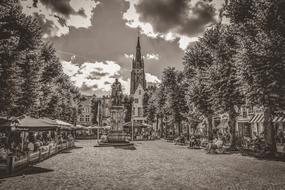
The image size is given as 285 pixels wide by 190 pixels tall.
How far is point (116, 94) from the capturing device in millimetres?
39125

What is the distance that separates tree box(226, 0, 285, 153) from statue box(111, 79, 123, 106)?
2133 cm

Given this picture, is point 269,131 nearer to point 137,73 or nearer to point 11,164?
point 11,164

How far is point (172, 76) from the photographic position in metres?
48.9

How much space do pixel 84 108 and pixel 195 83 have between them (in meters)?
74.1

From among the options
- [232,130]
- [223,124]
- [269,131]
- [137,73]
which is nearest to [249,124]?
[223,124]

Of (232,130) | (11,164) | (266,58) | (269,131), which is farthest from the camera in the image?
(232,130)

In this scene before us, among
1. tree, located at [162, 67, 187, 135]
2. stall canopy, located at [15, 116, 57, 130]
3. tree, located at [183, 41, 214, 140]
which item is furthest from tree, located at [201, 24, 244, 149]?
tree, located at [162, 67, 187, 135]

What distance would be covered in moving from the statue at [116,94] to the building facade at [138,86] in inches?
1803

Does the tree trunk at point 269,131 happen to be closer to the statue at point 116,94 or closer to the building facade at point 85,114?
the statue at point 116,94

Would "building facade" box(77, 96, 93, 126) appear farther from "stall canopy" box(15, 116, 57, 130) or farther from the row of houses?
"stall canopy" box(15, 116, 57, 130)

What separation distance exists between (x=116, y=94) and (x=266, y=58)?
23.8m

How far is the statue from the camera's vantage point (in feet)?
127

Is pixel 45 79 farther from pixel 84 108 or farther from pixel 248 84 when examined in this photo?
pixel 84 108

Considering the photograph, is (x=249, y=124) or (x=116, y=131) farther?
(x=249, y=124)
